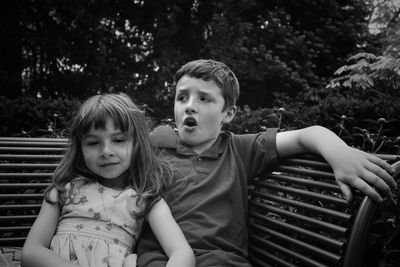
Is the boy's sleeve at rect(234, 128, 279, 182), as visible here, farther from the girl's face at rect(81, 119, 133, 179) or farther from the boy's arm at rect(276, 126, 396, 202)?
the girl's face at rect(81, 119, 133, 179)

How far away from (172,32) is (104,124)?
570 cm

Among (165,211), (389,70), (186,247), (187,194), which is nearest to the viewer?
(186,247)

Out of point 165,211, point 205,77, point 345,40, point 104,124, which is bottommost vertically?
point 165,211

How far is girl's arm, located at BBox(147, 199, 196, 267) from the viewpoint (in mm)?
1514

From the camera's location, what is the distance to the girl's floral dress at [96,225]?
1.62 metres

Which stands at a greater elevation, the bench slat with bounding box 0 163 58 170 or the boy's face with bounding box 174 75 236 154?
the boy's face with bounding box 174 75 236 154

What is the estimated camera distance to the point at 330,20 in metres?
7.44

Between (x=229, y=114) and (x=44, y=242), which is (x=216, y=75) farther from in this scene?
(x=44, y=242)

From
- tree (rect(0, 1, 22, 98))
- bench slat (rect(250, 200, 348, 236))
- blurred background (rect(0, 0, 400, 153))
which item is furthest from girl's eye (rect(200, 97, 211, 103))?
tree (rect(0, 1, 22, 98))

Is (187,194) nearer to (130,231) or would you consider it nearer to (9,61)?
(130,231)

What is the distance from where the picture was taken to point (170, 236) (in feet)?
5.25

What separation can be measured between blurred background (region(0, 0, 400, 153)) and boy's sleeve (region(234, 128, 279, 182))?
467 centimetres

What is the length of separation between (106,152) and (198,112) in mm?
517

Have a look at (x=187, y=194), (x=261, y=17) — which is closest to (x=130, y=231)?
(x=187, y=194)
